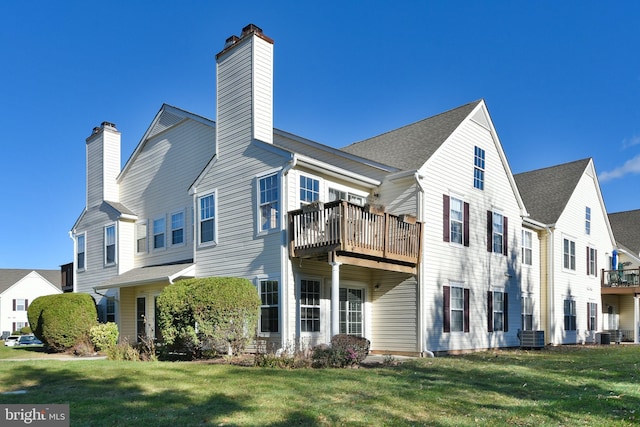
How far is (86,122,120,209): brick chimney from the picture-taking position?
80.1 ft

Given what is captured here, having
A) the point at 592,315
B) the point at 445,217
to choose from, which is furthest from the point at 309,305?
the point at 592,315

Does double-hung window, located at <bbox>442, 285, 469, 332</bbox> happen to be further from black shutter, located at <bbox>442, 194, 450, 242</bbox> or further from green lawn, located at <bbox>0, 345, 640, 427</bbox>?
green lawn, located at <bbox>0, 345, 640, 427</bbox>

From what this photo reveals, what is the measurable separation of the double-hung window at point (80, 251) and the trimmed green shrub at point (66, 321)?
4936mm

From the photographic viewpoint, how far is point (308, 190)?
16250 mm

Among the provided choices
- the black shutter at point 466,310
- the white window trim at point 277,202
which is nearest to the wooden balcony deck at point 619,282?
the black shutter at point 466,310

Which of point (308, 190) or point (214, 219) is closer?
point (308, 190)

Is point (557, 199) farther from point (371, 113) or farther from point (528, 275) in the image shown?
point (371, 113)

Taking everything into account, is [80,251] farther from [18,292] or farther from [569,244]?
[18,292]

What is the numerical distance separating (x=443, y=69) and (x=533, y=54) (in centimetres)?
318

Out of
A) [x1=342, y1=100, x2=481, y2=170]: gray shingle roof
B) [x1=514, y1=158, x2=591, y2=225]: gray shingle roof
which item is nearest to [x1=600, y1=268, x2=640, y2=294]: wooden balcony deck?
Answer: [x1=514, y1=158, x2=591, y2=225]: gray shingle roof

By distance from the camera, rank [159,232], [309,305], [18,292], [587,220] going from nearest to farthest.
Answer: [309,305] → [159,232] → [587,220] → [18,292]

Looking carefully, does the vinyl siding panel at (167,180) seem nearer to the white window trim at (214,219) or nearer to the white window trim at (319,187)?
the white window trim at (214,219)

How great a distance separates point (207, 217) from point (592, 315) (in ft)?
72.7

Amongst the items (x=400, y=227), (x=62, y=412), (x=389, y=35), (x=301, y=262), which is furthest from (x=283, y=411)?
(x=389, y=35)
